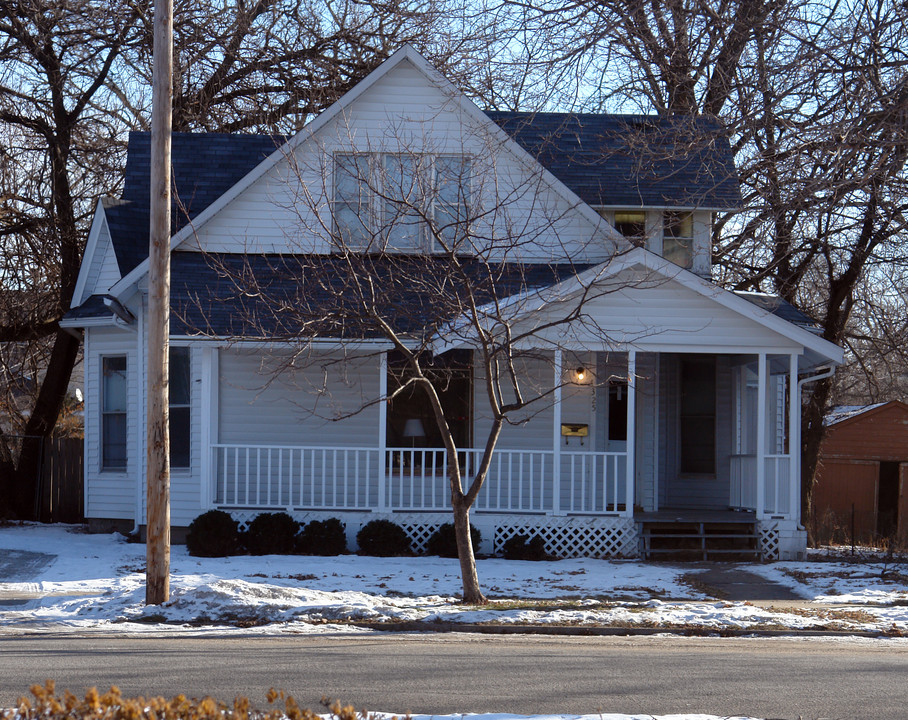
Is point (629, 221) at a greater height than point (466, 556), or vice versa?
point (629, 221)

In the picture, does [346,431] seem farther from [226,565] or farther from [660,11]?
[660,11]

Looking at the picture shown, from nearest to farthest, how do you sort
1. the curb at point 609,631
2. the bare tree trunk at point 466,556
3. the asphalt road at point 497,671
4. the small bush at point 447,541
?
the asphalt road at point 497,671 → the curb at point 609,631 → the bare tree trunk at point 466,556 → the small bush at point 447,541

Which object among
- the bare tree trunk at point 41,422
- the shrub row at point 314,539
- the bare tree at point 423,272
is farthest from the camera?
the bare tree trunk at point 41,422

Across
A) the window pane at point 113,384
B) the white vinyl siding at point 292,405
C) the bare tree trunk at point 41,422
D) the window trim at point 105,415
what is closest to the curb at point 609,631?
the white vinyl siding at point 292,405

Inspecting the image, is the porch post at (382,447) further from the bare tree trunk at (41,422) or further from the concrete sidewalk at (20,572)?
the bare tree trunk at (41,422)

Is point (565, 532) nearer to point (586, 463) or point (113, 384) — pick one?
point (586, 463)

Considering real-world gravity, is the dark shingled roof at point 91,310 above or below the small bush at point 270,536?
above

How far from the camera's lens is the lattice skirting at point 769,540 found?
52.0 ft

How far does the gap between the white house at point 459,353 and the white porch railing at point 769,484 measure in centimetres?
5

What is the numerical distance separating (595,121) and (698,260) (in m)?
3.75

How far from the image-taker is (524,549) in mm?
15352

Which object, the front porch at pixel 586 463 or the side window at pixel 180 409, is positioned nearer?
the front porch at pixel 586 463

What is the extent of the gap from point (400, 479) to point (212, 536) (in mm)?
2853

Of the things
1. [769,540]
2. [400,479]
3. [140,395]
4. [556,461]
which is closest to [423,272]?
[400,479]
